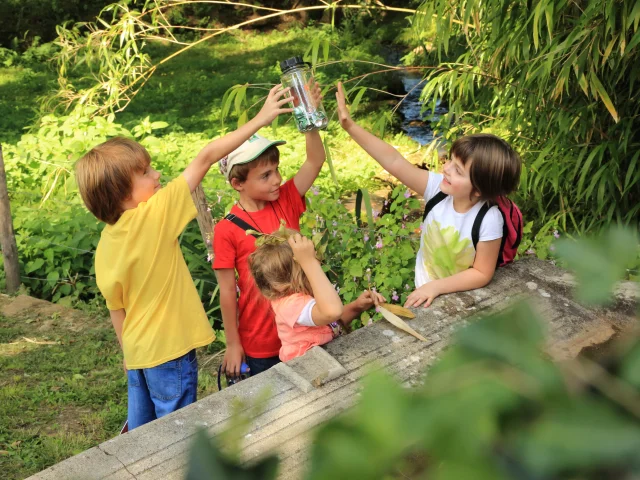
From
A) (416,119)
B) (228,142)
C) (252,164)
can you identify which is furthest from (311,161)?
(416,119)

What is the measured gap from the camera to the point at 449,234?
8.20 ft

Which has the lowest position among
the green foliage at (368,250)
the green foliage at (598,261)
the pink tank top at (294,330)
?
the green foliage at (368,250)

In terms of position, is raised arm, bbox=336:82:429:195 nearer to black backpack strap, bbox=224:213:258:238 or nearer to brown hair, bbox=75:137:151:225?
black backpack strap, bbox=224:213:258:238

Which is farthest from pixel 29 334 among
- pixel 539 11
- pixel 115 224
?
pixel 539 11

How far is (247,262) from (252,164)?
0.34 meters

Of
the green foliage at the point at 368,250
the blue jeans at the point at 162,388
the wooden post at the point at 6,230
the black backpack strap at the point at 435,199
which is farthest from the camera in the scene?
the wooden post at the point at 6,230

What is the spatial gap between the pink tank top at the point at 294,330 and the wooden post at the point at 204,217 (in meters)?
1.42

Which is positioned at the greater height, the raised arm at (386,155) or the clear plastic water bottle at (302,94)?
the clear plastic water bottle at (302,94)

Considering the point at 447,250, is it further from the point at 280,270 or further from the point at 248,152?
the point at 248,152

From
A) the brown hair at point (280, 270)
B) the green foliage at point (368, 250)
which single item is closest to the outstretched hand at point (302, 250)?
the brown hair at point (280, 270)

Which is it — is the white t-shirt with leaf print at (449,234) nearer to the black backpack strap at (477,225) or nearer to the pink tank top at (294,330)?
the black backpack strap at (477,225)

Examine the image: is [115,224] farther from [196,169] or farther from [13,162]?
[13,162]

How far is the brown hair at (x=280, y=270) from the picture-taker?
2443mm

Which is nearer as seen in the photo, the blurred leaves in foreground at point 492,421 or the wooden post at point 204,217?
the blurred leaves in foreground at point 492,421
